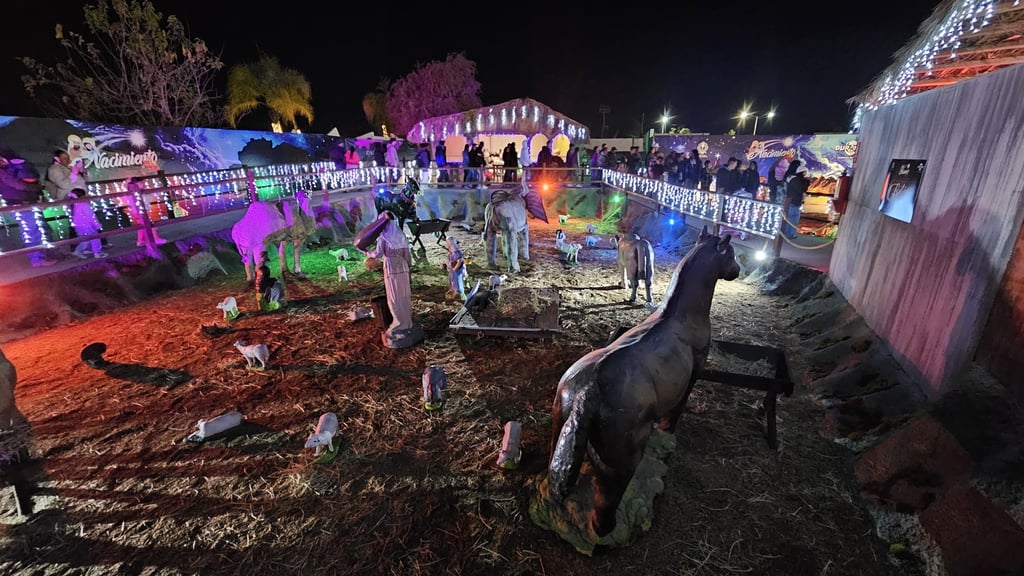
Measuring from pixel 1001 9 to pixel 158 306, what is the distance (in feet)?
40.9

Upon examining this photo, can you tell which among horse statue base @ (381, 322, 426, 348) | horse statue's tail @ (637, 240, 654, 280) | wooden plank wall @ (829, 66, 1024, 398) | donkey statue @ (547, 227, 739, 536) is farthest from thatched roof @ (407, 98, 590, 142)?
donkey statue @ (547, 227, 739, 536)

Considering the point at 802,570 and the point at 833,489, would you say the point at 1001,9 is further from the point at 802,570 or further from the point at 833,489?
the point at 802,570

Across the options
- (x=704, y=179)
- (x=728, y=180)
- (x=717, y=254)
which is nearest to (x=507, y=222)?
(x=717, y=254)

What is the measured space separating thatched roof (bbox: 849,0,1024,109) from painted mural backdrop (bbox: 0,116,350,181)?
17.7 m

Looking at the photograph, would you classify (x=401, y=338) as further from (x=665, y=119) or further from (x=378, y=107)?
(x=665, y=119)

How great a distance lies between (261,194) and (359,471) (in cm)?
1285

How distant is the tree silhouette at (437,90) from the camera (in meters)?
36.3

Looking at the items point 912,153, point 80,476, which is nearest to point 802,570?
point 912,153

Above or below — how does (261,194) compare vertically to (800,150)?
below

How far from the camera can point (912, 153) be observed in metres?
5.41

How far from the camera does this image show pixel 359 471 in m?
3.90

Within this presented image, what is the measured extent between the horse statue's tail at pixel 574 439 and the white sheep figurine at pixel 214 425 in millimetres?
3618

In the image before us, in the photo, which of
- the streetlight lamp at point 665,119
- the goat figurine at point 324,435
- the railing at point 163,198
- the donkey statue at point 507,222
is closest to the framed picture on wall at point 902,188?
the donkey statue at point 507,222

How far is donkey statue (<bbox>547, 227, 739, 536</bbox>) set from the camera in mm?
2650
